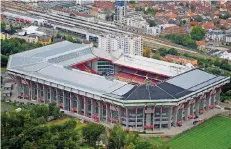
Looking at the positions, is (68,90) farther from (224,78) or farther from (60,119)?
(224,78)

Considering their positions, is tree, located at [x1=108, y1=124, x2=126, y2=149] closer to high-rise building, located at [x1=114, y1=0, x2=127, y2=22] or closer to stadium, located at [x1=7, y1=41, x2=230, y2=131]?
stadium, located at [x1=7, y1=41, x2=230, y2=131]

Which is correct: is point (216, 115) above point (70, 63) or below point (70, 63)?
below

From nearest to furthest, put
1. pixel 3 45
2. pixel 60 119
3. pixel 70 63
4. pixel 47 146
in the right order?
pixel 47 146, pixel 60 119, pixel 70 63, pixel 3 45

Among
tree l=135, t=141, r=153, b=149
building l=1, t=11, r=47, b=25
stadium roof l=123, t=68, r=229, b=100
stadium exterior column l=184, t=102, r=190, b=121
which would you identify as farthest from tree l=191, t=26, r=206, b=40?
tree l=135, t=141, r=153, b=149

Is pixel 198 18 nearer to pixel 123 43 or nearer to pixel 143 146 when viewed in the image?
pixel 123 43

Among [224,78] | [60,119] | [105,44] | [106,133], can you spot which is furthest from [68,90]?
[105,44]

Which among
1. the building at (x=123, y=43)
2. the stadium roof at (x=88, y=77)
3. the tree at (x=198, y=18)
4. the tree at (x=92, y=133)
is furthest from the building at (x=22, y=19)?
the tree at (x=92, y=133)

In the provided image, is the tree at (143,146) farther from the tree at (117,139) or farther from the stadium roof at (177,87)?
the stadium roof at (177,87)

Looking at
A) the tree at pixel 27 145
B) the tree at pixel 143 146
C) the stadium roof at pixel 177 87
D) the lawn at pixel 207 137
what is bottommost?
the lawn at pixel 207 137
